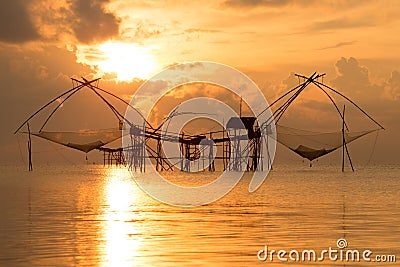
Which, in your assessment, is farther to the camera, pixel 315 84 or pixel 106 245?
pixel 315 84

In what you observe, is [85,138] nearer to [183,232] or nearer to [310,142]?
[310,142]

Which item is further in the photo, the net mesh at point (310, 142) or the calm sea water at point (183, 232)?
the net mesh at point (310, 142)

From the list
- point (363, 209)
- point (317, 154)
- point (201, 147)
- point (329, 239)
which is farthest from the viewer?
point (201, 147)

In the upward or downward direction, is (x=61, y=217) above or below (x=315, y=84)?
below

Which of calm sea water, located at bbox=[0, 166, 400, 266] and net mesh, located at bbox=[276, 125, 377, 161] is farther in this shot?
net mesh, located at bbox=[276, 125, 377, 161]

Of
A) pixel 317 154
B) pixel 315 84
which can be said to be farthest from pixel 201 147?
pixel 315 84

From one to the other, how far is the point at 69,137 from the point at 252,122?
16.9 m

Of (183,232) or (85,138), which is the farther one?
(85,138)

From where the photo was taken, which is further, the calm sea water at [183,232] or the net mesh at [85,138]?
the net mesh at [85,138]

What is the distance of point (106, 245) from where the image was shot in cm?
1609

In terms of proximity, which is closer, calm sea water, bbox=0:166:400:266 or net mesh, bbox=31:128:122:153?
calm sea water, bbox=0:166:400:266

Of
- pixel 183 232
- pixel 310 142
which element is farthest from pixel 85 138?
pixel 183 232

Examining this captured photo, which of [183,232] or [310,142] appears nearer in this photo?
[183,232]

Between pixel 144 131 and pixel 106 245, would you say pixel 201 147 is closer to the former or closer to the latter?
pixel 144 131
